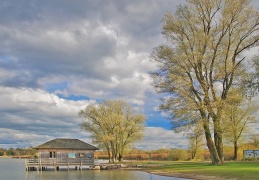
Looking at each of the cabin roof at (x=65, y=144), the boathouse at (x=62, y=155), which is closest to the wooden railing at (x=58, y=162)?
the boathouse at (x=62, y=155)

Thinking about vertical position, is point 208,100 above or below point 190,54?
below

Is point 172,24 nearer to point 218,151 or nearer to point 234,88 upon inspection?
point 234,88

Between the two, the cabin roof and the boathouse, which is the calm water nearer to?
the boathouse

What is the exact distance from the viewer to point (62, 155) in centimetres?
6344

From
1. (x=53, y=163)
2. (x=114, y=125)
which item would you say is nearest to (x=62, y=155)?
(x=53, y=163)

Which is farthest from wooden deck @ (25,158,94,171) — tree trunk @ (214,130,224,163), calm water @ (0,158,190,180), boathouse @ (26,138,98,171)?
tree trunk @ (214,130,224,163)

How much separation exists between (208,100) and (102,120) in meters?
38.7

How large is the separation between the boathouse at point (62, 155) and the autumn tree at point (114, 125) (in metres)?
8.50

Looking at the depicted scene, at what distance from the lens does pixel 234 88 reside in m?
41.4

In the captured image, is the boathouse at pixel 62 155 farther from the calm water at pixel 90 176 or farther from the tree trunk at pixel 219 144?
the tree trunk at pixel 219 144

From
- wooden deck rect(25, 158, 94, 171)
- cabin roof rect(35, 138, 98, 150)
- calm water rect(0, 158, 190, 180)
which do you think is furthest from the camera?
cabin roof rect(35, 138, 98, 150)

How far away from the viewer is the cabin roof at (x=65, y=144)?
62812mm

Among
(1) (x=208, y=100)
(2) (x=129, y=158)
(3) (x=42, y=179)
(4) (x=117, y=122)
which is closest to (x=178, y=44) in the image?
(1) (x=208, y=100)

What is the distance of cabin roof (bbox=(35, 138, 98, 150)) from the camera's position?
206 ft
